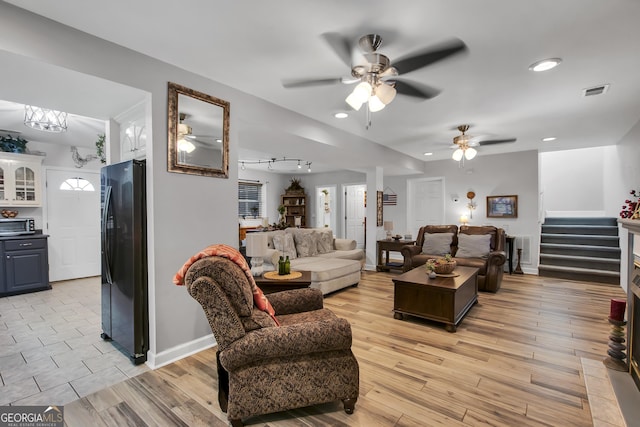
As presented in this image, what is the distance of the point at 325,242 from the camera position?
5984mm

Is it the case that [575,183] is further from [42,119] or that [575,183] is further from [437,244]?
[42,119]

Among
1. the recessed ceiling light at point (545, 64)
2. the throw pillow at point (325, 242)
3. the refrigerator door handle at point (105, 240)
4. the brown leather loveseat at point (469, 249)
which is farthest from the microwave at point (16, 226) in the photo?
the recessed ceiling light at point (545, 64)

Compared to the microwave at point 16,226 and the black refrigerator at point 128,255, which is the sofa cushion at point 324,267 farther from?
the microwave at point 16,226

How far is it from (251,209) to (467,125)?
6.62m

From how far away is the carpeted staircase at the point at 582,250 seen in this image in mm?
5434

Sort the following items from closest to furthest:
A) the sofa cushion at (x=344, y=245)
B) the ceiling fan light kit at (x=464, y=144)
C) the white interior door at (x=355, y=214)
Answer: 1. the ceiling fan light kit at (x=464, y=144)
2. the sofa cushion at (x=344, y=245)
3. the white interior door at (x=355, y=214)

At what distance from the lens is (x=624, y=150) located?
491cm

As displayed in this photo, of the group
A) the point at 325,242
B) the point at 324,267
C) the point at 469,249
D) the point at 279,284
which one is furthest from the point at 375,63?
the point at 469,249

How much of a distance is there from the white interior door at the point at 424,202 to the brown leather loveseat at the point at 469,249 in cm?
134

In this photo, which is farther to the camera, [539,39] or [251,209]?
[251,209]

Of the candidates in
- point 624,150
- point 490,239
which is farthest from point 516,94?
point 624,150

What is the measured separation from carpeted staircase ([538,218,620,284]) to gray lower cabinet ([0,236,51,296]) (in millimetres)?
9135

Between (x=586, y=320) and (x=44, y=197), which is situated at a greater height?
(x=44, y=197)

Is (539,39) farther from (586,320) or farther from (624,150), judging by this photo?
(624,150)
